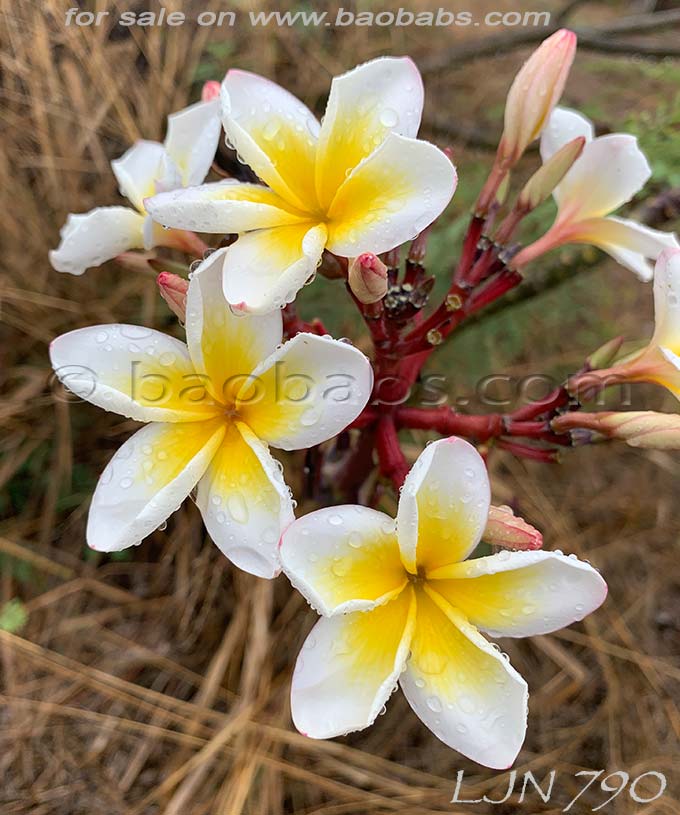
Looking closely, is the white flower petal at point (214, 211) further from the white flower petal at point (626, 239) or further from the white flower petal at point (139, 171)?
the white flower petal at point (626, 239)

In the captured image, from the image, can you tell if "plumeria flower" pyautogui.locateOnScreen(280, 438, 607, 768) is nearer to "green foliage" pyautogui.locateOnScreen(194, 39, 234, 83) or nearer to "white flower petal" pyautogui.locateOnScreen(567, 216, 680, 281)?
"white flower petal" pyautogui.locateOnScreen(567, 216, 680, 281)

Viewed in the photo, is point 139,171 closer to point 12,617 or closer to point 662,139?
point 12,617

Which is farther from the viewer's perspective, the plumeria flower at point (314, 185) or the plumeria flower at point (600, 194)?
the plumeria flower at point (600, 194)

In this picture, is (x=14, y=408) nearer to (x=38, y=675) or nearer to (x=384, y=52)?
(x=38, y=675)

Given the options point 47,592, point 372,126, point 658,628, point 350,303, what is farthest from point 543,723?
point 372,126

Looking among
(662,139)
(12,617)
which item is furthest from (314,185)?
(12,617)

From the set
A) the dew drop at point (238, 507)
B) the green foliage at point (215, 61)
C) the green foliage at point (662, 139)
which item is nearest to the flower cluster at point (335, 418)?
the dew drop at point (238, 507)
